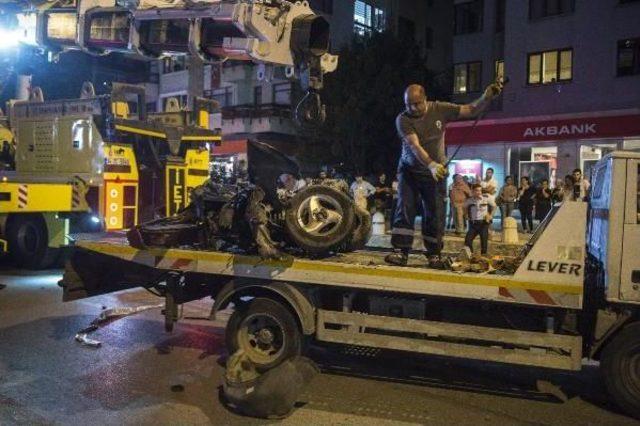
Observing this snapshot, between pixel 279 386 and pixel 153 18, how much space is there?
13.3ft

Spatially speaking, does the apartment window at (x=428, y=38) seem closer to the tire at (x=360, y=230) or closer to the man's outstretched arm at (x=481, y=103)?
the man's outstretched arm at (x=481, y=103)

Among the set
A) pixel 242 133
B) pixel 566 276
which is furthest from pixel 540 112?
pixel 566 276

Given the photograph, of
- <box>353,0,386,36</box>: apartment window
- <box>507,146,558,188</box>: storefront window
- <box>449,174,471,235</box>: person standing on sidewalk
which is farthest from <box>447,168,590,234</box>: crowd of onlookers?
<box>353,0,386,36</box>: apartment window

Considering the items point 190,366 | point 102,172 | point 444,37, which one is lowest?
point 190,366

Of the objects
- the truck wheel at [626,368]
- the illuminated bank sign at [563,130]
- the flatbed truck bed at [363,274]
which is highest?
the illuminated bank sign at [563,130]

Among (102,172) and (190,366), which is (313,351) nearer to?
(190,366)

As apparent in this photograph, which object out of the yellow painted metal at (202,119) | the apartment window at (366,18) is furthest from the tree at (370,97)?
the yellow painted metal at (202,119)

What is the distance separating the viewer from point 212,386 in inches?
228

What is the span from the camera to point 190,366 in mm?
6375

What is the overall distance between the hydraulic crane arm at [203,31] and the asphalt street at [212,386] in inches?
107

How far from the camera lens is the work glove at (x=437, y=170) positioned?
232 inches

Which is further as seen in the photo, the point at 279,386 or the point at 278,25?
the point at 278,25

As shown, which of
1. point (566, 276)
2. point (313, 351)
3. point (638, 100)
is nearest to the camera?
point (566, 276)

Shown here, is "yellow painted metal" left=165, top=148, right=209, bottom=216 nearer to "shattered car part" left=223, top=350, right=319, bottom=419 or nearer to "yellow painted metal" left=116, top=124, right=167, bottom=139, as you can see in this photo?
"yellow painted metal" left=116, top=124, right=167, bottom=139
